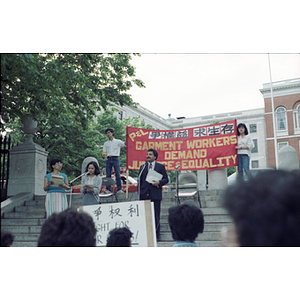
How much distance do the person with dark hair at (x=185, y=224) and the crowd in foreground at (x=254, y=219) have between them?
1.21 ft

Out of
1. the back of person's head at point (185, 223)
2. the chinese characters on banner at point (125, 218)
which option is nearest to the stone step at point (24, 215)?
the chinese characters on banner at point (125, 218)

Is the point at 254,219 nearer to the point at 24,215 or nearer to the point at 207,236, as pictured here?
the point at 207,236

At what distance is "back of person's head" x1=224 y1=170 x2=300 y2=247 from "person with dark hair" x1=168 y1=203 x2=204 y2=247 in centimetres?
52

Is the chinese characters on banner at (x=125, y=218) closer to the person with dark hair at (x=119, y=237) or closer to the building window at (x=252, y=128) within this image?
the person with dark hair at (x=119, y=237)

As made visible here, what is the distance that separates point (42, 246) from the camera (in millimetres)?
2570

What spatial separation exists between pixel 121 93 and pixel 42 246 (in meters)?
3.40

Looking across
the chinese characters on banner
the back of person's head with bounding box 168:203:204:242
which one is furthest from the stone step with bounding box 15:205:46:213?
the back of person's head with bounding box 168:203:204:242

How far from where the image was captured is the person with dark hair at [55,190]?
4805mm

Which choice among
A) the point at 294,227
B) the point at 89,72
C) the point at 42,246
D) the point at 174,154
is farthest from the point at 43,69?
the point at 294,227

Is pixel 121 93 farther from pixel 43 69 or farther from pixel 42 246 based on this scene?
pixel 42 246

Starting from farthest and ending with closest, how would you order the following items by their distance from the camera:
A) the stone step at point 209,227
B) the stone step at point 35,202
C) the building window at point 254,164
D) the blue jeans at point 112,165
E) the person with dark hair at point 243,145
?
the stone step at point 35,202, the blue jeans at point 112,165, the person with dark hair at point 243,145, the stone step at point 209,227, the building window at point 254,164

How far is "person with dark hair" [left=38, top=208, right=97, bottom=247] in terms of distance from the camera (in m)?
2.51

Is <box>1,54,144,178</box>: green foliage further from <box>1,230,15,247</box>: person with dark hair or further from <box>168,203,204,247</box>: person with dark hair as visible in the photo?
<box>168,203,204,247</box>: person with dark hair

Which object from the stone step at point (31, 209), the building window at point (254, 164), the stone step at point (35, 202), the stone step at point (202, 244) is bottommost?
the stone step at point (202, 244)
